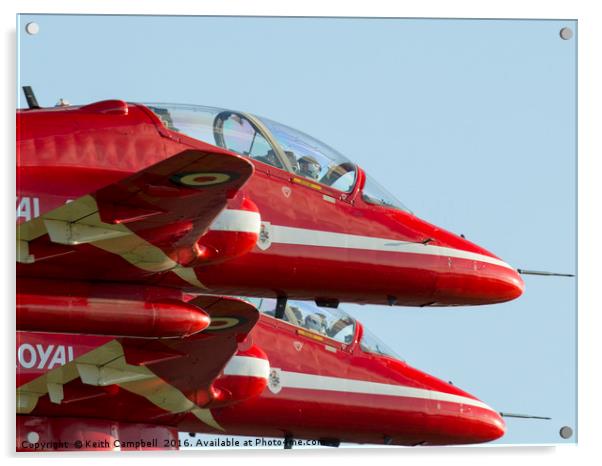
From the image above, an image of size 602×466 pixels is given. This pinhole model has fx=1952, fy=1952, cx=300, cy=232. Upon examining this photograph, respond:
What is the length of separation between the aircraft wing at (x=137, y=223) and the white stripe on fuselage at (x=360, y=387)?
154 cm

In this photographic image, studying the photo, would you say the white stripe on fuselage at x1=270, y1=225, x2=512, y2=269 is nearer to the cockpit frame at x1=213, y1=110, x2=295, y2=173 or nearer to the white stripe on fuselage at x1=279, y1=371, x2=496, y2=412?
the cockpit frame at x1=213, y1=110, x2=295, y2=173

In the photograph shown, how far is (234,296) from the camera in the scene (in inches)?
415

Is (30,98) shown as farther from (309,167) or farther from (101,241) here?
(309,167)

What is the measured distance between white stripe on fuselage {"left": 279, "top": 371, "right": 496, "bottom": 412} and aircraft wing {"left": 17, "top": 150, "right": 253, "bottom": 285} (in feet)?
5.04

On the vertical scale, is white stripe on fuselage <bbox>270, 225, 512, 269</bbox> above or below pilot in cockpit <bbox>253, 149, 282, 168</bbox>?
below

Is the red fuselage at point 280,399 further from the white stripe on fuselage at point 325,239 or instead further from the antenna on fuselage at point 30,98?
the antenna on fuselage at point 30,98

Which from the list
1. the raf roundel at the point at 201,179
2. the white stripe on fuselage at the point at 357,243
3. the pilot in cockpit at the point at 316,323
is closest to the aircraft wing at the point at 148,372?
the white stripe on fuselage at the point at 357,243

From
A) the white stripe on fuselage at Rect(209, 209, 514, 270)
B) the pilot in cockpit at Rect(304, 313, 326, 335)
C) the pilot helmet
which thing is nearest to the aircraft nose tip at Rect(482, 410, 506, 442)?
the white stripe on fuselage at Rect(209, 209, 514, 270)

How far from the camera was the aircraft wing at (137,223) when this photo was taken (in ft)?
29.0

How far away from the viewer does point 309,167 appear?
10.6 metres

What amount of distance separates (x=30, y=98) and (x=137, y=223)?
776mm

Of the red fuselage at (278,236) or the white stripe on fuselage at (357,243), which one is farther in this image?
the white stripe on fuselage at (357,243)

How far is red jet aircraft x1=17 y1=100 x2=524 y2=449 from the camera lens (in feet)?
30.2

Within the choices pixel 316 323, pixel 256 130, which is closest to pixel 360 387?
pixel 316 323
